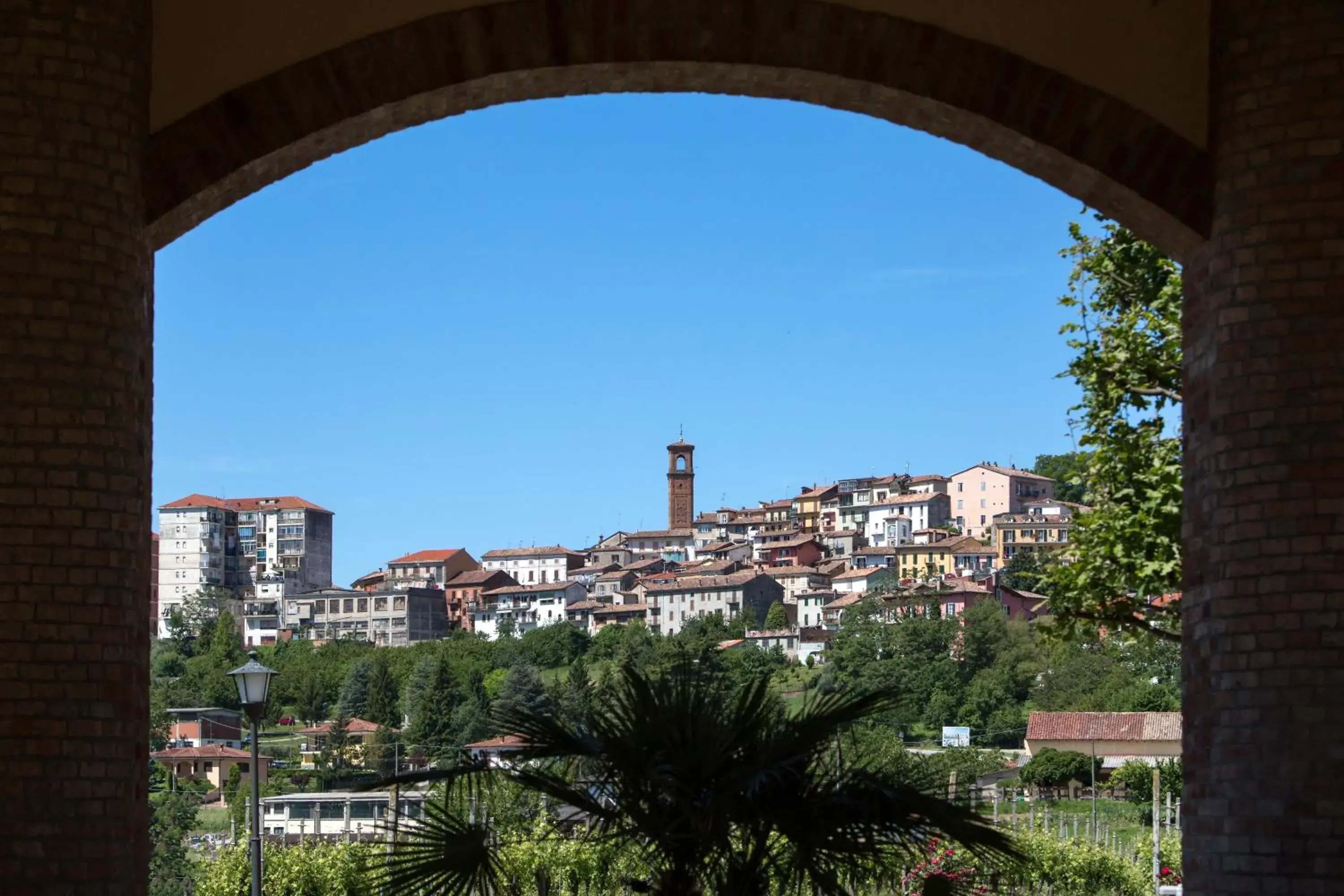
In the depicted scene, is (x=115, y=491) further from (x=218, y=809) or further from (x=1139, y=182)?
(x=218, y=809)

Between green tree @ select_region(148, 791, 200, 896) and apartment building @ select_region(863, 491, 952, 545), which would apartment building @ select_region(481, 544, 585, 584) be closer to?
apartment building @ select_region(863, 491, 952, 545)

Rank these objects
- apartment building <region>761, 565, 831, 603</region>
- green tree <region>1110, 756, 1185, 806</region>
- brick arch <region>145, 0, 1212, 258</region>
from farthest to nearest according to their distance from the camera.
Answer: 1. apartment building <region>761, 565, 831, 603</region>
2. green tree <region>1110, 756, 1185, 806</region>
3. brick arch <region>145, 0, 1212, 258</region>

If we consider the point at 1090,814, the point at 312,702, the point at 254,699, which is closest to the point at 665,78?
the point at 254,699

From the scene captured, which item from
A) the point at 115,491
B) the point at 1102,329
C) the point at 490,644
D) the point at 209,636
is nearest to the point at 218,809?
the point at 490,644

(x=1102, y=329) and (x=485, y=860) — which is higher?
(x=1102, y=329)

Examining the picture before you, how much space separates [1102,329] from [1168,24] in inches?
324

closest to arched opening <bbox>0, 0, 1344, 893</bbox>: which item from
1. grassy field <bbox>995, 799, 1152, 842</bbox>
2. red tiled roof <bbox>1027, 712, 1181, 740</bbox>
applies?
grassy field <bbox>995, 799, 1152, 842</bbox>

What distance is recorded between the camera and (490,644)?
102 m

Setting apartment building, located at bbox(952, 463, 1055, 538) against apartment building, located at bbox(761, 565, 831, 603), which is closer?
apartment building, located at bbox(761, 565, 831, 603)

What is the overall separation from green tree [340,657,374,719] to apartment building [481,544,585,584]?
175 feet

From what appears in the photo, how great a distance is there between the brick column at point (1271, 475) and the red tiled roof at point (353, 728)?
76.5m

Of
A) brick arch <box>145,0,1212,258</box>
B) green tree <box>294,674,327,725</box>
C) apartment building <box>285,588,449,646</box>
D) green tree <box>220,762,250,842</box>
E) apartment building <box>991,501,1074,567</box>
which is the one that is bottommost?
green tree <box>220,762,250,842</box>

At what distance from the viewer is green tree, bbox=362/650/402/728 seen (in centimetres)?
8544

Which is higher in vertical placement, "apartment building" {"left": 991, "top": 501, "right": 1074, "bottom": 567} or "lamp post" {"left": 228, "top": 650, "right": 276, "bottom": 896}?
"apartment building" {"left": 991, "top": 501, "right": 1074, "bottom": 567}
